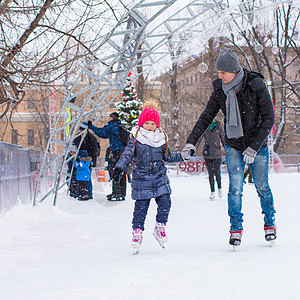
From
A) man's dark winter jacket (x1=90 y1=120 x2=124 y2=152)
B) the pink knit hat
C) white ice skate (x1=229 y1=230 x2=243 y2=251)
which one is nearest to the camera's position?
white ice skate (x1=229 y1=230 x2=243 y2=251)

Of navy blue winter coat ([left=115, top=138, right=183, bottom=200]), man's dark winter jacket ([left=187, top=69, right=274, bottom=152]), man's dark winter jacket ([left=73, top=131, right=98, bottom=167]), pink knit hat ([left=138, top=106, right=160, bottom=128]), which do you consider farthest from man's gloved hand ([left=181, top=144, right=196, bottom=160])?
man's dark winter jacket ([left=73, top=131, right=98, bottom=167])

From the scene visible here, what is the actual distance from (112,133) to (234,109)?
17.3ft

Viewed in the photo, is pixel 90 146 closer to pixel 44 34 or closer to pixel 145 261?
pixel 44 34

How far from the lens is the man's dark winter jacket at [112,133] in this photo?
29.6ft

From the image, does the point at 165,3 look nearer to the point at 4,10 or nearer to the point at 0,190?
the point at 4,10

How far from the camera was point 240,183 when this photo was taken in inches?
163

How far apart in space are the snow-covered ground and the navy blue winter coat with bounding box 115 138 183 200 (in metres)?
0.53

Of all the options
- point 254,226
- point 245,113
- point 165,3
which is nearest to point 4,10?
point 165,3

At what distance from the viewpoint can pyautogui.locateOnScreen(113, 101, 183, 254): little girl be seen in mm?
4234

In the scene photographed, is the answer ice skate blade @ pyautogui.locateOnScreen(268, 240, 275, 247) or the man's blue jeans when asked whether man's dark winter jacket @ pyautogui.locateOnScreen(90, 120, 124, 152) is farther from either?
ice skate blade @ pyautogui.locateOnScreen(268, 240, 275, 247)

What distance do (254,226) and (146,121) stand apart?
1970mm

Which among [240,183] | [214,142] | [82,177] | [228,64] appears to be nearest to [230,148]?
[240,183]

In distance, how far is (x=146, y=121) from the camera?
4.42 metres

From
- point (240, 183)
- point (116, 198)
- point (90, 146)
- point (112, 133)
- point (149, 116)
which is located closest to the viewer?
point (240, 183)
